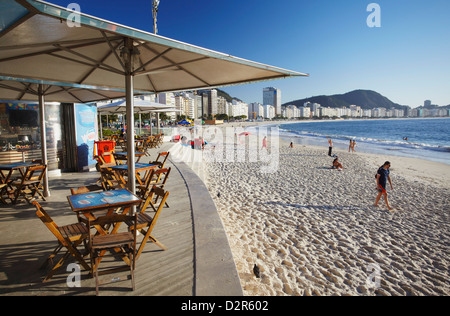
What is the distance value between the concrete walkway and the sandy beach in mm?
556

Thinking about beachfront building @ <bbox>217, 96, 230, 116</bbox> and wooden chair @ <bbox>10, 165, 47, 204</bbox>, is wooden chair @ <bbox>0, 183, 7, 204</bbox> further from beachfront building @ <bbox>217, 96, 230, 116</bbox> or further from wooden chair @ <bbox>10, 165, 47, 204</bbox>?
beachfront building @ <bbox>217, 96, 230, 116</bbox>

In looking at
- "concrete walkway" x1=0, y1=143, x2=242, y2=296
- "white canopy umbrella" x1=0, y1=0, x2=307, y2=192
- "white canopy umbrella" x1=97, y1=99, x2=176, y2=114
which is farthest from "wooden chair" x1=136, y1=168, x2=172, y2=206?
"white canopy umbrella" x1=97, y1=99, x2=176, y2=114

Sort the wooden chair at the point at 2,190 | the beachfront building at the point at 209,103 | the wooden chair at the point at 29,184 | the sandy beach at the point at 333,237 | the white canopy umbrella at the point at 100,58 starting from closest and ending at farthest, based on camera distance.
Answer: the white canopy umbrella at the point at 100,58
the sandy beach at the point at 333,237
the wooden chair at the point at 2,190
the wooden chair at the point at 29,184
the beachfront building at the point at 209,103

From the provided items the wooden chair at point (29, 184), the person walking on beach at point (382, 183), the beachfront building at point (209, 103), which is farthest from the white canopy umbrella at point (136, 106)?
the beachfront building at point (209, 103)

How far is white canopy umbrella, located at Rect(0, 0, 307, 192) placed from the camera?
2.07 metres

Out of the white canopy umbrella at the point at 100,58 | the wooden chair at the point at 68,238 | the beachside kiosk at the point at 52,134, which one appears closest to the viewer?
the white canopy umbrella at the point at 100,58

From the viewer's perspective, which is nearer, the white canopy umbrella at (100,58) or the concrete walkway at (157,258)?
the white canopy umbrella at (100,58)

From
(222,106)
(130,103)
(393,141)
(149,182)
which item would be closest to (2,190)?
(149,182)

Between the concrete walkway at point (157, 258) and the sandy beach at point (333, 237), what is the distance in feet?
1.82

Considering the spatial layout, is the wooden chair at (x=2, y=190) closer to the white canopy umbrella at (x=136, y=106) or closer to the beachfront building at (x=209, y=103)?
the white canopy umbrella at (x=136, y=106)

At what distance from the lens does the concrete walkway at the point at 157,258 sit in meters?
2.49
